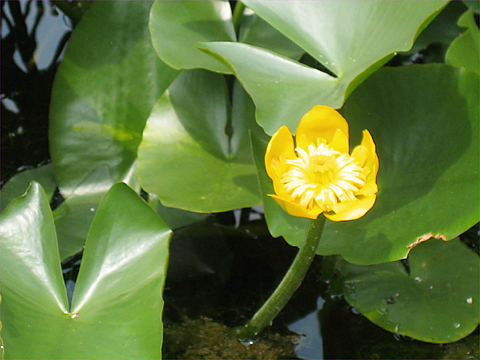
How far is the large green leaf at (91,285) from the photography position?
0.68 metres

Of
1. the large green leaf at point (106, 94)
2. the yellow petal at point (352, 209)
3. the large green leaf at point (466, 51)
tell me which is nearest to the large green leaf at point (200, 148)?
the large green leaf at point (106, 94)

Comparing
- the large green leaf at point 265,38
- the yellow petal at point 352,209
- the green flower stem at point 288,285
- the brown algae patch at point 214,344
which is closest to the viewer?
the yellow petal at point 352,209

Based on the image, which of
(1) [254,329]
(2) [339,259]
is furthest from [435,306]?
(1) [254,329]

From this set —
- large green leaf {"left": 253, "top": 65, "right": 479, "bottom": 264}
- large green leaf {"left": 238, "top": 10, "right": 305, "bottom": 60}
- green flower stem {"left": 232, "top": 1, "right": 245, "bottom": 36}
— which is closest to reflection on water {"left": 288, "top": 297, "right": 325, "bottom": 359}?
large green leaf {"left": 253, "top": 65, "right": 479, "bottom": 264}

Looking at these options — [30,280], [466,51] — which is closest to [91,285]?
[30,280]

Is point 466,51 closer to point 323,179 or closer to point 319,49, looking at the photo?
point 319,49

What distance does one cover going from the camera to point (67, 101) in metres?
1.11

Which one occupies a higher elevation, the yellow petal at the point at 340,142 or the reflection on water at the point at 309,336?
the yellow petal at the point at 340,142

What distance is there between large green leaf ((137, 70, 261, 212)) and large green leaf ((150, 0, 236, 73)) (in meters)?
0.09

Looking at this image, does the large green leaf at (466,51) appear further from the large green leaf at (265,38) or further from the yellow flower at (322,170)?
the yellow flower at (322,170)

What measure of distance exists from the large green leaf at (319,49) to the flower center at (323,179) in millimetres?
123

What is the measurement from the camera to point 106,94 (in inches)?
43.1

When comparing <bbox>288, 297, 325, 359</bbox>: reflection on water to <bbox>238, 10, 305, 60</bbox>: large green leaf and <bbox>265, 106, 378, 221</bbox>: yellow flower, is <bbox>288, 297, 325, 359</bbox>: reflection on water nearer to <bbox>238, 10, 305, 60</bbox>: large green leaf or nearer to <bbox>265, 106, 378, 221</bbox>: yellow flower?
<bbox>265, 106, 378, 221</bbox>: yellow flower

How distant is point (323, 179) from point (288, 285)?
0.22 m
